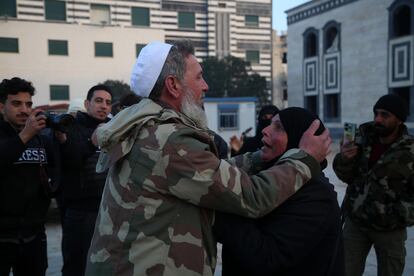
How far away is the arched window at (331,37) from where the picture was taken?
2878cm

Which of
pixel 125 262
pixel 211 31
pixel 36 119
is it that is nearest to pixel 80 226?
pixel 36 119

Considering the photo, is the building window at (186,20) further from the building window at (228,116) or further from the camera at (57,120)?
the camera at (57,120)

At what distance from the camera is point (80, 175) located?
3.85 metres

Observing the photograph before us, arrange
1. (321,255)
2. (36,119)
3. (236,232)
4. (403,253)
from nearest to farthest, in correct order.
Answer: (236,232)
(321,255)
(36,119)
(403,253)

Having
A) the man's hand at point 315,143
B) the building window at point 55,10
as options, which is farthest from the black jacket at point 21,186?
the building window at point 55,10

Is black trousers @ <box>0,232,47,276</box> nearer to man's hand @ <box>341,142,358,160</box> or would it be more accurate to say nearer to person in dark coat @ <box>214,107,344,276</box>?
person in dark coat @ <box>214,107,344,276</box>

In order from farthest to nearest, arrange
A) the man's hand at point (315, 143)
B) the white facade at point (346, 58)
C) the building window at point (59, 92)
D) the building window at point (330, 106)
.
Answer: the building window at point (59, 92) → the building window at point (330, 106) → the white facade at point (346, 58) → the man's hand at point (315, 143)

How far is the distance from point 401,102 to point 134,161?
9.46ft

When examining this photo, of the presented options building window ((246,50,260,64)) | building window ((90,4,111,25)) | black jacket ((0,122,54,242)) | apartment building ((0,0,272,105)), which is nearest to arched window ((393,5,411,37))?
apartment building ((0,0,272,105))

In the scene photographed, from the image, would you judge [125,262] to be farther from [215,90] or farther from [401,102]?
[215,90]

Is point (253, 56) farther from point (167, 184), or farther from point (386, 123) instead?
point (167, 184)

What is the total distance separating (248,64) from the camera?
39812 mm

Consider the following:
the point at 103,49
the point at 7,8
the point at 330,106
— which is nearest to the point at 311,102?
the point at 330,106

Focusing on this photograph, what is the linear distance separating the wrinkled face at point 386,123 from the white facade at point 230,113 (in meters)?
19.9
